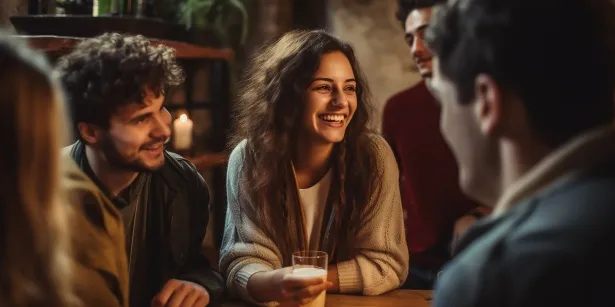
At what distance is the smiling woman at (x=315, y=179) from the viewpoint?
5.79 feet

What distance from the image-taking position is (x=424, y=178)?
2363mm

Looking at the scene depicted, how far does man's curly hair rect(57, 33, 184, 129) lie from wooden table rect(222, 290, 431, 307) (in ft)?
1.76

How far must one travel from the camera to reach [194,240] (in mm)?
1585

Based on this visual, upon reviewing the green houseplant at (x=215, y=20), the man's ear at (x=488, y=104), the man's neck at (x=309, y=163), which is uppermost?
the green houseplant at (x=215, y=20)

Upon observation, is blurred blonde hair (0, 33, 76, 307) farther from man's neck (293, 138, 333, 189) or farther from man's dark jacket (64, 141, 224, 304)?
man's neck (293, 138, 333, 189)

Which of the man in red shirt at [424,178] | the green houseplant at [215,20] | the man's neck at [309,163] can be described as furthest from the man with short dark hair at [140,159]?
the green houseplant at [215,20]

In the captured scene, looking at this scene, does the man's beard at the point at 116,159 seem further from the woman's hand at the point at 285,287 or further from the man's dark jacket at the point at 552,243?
the man's dark jacket at the point at 552,243

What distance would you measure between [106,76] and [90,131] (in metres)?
0.11

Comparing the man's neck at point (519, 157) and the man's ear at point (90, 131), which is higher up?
the man's neck at point (519, 157)

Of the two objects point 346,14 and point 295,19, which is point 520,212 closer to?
point 346,14

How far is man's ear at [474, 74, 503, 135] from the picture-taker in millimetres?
919

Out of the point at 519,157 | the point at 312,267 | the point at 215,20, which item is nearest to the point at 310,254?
the point at 312,267

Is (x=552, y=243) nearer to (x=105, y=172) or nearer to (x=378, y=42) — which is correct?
(x=105, y=172)

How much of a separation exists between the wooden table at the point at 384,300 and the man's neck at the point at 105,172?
396 millimetres
